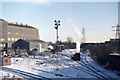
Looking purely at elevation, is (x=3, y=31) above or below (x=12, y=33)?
above

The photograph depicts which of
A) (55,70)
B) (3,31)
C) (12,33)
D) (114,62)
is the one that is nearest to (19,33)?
(12,33)

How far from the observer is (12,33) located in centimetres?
7300

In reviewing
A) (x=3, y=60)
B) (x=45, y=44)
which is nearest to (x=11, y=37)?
(x=45, y=44)

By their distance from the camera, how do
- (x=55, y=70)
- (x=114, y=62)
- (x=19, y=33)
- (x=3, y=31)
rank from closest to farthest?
(x=55, y=70)
(x=114, y=62)
(x=3, y=31)
(x=19, y=33)

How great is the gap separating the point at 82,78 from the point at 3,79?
8234 mm

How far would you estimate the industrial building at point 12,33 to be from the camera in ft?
212

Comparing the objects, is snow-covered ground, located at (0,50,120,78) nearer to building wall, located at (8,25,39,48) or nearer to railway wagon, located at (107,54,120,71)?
railway wagon, located at (107,54,120,71)

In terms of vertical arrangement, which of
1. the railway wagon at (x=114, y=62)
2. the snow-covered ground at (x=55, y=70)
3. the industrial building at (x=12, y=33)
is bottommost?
the snow-covered ground at (x=55, y=70)

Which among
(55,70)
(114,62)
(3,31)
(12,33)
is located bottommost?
(55,70)

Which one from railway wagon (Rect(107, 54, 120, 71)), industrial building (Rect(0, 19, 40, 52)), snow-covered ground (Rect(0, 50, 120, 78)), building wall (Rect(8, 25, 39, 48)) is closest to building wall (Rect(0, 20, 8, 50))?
industrial building (Rect(0, 19, 40, 52))

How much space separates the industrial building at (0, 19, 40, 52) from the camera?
6469 cm

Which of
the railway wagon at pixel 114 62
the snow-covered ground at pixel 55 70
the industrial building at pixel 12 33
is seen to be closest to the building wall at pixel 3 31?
the industrial building at pixel 12 33

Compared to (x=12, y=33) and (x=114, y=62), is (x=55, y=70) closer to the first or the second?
(x=114, y=62)

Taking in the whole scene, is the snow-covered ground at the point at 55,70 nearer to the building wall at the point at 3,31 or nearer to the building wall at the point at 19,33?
the building wall at the point at 3,31
